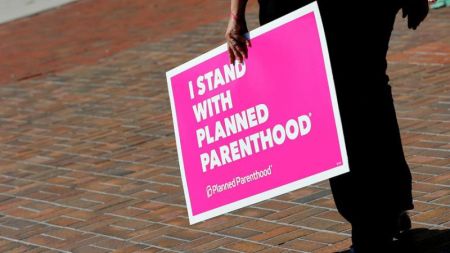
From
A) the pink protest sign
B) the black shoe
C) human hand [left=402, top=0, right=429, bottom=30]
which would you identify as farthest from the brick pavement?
human hand [left=402, top=0, right=429, bottom=30]

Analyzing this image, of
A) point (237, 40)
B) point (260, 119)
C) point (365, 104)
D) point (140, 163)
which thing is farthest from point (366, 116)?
point (140, 163)

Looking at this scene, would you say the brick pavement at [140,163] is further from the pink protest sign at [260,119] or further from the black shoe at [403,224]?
the pink protest sign at [260,119]

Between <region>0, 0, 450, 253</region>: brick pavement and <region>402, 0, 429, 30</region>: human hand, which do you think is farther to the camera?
<region>0, 0, 450, 253</region>: brick pavement

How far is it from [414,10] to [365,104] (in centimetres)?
41

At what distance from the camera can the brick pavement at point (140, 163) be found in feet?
16.6

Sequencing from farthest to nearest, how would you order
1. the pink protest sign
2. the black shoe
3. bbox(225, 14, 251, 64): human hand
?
the black shoe
bbox(225, 14, 251, 64): human hand
the pink protest sign

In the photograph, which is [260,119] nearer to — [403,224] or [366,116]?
[366,116]

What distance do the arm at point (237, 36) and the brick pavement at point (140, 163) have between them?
95 cm

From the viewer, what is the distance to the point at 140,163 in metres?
6.58

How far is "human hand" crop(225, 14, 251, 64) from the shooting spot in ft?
13.5

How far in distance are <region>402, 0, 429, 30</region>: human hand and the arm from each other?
0.59 metres

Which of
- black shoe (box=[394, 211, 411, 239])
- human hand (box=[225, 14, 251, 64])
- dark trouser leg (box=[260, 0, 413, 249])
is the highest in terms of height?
human hand (box=[225, 14, 251, 64])

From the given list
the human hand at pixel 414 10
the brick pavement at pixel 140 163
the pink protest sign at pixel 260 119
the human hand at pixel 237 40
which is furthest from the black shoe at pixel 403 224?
the human hand at pixel 237 40

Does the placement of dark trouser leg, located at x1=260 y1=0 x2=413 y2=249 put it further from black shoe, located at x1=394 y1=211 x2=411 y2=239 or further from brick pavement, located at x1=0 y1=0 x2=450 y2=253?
brick pavement, located at x1=0 y1=0 x2=450 y2=253
